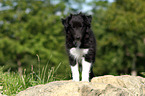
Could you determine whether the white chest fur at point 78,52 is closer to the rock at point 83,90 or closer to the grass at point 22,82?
the rock at point 83,90

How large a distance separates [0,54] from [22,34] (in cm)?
392

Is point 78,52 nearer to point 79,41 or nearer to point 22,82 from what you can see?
point 79,41

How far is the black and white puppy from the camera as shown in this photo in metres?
5.89

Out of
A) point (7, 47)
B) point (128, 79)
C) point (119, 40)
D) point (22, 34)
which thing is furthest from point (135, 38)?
point (128, 79)

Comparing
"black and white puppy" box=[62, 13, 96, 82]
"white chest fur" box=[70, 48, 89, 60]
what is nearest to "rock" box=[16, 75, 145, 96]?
"black and white puppy" box=[62, 13, 96, 82]

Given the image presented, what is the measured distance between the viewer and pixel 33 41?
2984 cm

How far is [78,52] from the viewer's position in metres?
6.27

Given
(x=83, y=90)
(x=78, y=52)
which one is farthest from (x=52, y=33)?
(x=83, y=90)

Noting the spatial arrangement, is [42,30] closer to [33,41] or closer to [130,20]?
[33,41]

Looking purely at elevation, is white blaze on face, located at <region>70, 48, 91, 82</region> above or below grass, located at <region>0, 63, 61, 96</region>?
above

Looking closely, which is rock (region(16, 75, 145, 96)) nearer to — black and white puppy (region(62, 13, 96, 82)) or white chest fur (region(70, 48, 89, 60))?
black and white puppy (region(62, 13, 96, 82))

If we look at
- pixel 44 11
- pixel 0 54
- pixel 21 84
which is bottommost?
pixel 0 54

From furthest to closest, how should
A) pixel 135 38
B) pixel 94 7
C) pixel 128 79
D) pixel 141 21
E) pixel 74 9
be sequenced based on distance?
pixel 94 7 → pixel 74 9 → pixel 135 38 → pixel 141 21 → pixel 128 79

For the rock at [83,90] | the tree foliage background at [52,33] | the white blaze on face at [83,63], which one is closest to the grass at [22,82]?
the rock at [83,90]
